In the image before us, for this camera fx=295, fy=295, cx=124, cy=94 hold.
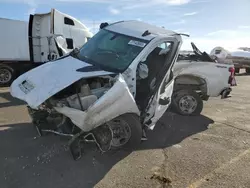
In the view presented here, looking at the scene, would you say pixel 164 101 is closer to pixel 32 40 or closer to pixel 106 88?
pixel 106 88

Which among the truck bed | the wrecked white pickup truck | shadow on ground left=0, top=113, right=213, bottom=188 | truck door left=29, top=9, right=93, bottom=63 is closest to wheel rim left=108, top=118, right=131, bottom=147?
the wrecked white pickup truck

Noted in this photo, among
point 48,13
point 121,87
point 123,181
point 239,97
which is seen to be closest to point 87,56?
point 121,87

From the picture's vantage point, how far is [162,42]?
543 centimetres

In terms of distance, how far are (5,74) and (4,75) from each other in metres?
0.06

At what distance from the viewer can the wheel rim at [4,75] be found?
41.0 ft

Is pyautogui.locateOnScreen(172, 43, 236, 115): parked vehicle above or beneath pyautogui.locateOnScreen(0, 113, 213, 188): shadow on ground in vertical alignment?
above

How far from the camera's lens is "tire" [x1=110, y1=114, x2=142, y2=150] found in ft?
15.2

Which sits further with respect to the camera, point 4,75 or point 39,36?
point 39,36

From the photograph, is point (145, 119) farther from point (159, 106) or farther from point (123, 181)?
point (123, 181)

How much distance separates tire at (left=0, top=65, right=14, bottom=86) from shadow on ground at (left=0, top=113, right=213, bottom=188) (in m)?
7.09

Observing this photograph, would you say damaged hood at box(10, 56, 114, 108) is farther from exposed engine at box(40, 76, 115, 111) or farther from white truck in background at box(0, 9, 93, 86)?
white truck in background at box(0, 9, 93, 86)

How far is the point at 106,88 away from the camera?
4594 millimetres

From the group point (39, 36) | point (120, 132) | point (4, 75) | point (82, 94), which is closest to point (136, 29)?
point (82, 94)

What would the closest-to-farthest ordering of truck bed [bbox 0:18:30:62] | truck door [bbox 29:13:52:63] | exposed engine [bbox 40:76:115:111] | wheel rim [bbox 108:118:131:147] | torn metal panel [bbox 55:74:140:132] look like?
torn metal panel [bbox 55:74:140:132] → exposed engine [bbox 40:76:115:111] → wheel rim [bbox 108:118:131:147] → truck bed [bbox 0:18:30:62] → truck door [bbox 29:13:52:63]
